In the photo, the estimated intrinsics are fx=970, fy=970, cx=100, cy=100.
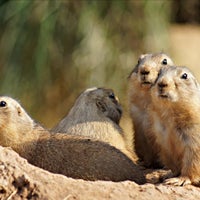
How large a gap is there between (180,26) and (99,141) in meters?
15.0

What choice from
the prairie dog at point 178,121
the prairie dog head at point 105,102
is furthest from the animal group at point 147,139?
the prairie dog head at point 105,102

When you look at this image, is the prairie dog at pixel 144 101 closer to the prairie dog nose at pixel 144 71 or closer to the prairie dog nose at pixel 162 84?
the prairie dog nose at pixel 144 71

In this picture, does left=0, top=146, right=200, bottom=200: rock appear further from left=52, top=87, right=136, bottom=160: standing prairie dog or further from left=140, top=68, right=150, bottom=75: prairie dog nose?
left=140, top=68, right=150, bottom=75: prairie dog nose

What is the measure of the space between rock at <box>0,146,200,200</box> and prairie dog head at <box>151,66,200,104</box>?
123 cm

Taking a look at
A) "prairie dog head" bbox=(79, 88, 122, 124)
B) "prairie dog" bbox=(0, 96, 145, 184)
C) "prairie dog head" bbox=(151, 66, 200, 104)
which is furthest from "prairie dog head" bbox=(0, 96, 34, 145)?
"prairie dog head" bbox=(151, 66, 200, 104)

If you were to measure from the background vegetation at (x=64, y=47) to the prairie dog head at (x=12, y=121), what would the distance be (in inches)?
368

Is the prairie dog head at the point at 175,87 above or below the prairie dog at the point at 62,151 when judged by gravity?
above

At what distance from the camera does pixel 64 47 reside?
19500 millimetres

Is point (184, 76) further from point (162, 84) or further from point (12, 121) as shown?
point (12, 121)

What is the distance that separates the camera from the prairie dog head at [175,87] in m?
8.91

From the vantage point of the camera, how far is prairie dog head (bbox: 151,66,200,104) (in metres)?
8.91

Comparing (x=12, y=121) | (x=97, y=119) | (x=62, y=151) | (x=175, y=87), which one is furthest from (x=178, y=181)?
(x=97, y=119)

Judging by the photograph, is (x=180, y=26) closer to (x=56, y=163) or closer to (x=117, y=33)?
(x=117, y=33)

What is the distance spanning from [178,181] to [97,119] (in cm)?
192
